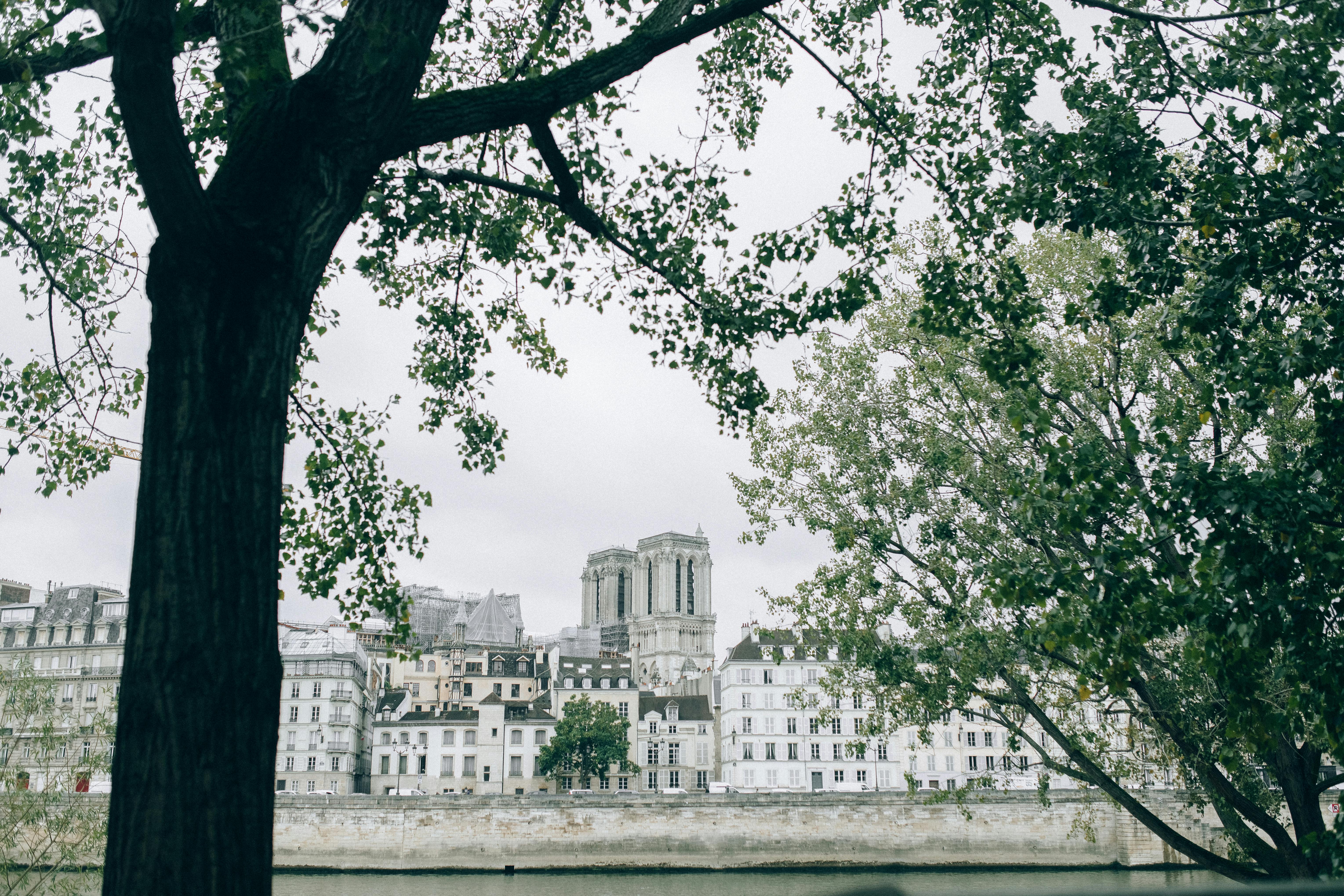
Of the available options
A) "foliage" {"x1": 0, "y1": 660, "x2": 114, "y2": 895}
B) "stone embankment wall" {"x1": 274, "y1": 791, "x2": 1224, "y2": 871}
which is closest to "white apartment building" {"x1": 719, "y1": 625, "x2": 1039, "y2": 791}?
"stone embankment wall" {"x1": 274, "y1": 791, "x2": 1224, "y2": 871}

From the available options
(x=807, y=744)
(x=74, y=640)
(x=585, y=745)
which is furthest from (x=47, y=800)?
(x=74, y=640)

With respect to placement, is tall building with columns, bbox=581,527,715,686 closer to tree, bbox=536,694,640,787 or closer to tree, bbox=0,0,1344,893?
tree, bbox=536,694,640,787

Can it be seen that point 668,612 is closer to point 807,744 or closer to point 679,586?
point 679,586

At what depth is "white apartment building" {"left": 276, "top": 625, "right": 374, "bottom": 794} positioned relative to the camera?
6694 centimetres

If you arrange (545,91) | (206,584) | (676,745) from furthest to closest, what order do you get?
(676,745), (545,91), (206,584)

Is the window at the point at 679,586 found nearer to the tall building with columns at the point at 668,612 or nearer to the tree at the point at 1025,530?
the tall building with columns at the point at 668,612

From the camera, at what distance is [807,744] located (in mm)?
70062

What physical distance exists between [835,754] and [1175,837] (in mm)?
57484

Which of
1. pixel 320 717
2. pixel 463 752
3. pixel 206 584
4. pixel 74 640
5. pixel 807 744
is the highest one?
pixel 74 640

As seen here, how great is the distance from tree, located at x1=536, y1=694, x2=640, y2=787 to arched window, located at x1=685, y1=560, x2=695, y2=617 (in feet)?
243

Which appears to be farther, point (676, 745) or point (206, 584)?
point (676, 745)

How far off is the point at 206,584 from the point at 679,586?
141 meters

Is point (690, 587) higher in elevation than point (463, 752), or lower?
higher

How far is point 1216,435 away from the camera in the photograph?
13.4 meters
